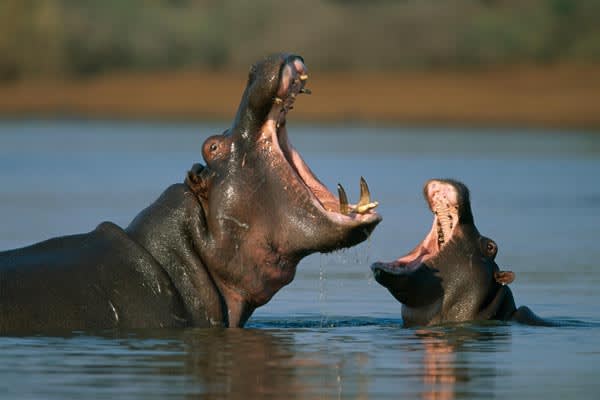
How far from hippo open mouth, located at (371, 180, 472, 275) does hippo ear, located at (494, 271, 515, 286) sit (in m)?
0.37

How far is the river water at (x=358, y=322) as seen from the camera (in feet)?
27.1

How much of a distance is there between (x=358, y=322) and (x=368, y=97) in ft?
121

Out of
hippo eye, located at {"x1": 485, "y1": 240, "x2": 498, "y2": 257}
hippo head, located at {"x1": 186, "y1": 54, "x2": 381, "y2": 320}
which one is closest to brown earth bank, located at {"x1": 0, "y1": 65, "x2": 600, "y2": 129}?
hippo eye, located at {"x1": 485, "y1": 240, "x2": 498, "y2": 257}

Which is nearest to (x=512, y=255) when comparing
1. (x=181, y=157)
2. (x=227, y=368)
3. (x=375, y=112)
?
(x=227, y=368)

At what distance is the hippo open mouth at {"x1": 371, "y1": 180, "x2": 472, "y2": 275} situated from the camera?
10969mm

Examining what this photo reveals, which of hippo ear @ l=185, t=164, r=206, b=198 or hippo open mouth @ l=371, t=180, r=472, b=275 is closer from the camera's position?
hippo ear @ l=185, t=164, r=206, b=198

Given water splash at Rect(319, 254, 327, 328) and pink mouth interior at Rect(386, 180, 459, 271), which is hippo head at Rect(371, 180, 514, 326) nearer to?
pink mouth interior at Rect(386, 180, 459, 271)

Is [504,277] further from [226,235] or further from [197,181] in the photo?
[197,181]

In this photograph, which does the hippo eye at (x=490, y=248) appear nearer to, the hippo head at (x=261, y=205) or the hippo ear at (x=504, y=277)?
the hippo ear at (x=504, y=277)

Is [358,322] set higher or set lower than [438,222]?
lower

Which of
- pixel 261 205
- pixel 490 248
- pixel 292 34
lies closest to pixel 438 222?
pixel 490 248

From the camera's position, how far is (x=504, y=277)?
11.1m

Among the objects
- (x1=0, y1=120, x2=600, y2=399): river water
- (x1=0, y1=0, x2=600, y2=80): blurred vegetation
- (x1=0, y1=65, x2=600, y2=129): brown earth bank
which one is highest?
(x1=0, y1=0, x2=600, y2=80): blurred vegetation

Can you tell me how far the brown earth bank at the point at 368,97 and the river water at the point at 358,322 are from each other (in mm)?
14154
